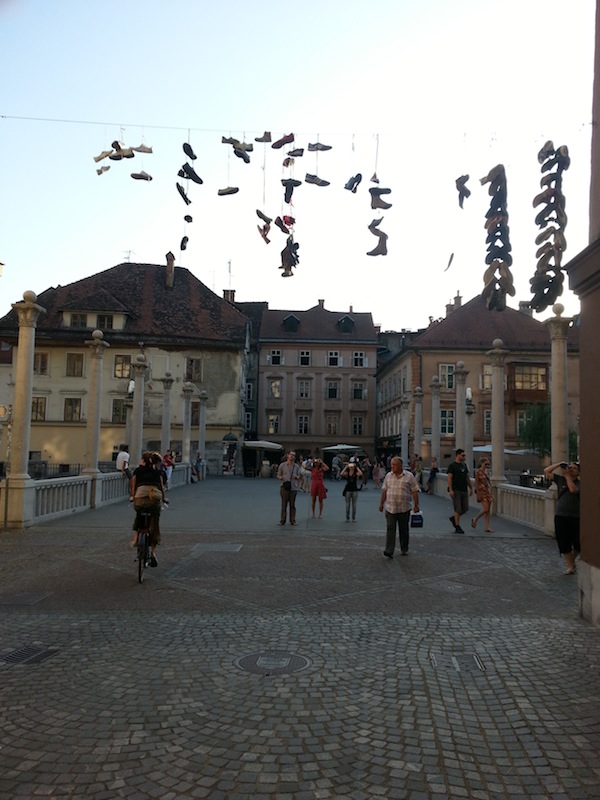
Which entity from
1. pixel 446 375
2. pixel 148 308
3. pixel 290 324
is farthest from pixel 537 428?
pixel 148 308

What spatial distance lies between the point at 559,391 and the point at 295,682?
1121 cm

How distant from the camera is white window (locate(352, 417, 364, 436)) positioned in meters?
67.7

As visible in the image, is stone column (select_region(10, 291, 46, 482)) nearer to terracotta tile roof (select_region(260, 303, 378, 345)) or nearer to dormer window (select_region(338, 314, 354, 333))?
terracotta tile roof (select_region(260, 303, 378, 345))

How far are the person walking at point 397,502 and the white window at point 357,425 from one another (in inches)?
2219

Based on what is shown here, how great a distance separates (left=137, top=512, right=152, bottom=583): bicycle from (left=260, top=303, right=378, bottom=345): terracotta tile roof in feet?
194

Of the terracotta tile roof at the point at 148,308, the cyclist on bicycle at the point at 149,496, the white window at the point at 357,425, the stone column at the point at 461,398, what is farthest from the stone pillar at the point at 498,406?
the white window at the point at 357,425

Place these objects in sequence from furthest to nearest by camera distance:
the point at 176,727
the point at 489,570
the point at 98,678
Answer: the point at 489,570, the point at 98,678, the point at 176,727

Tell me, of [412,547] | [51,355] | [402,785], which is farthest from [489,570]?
[51,355]

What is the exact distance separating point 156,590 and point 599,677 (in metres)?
5.16

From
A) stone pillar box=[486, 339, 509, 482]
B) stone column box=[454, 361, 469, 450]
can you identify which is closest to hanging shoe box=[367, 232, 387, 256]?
stone pillar box=[486, 339, 509, 482]

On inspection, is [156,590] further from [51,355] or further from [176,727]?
[51,355]

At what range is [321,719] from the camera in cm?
434

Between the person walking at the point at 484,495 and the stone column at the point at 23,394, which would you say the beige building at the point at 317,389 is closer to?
the person walking at the point at 484,495

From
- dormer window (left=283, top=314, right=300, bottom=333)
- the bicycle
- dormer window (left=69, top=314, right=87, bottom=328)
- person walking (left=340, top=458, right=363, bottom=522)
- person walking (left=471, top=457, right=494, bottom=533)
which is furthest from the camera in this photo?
dormer window (left=283, top=314, right=300, bottom=333)
